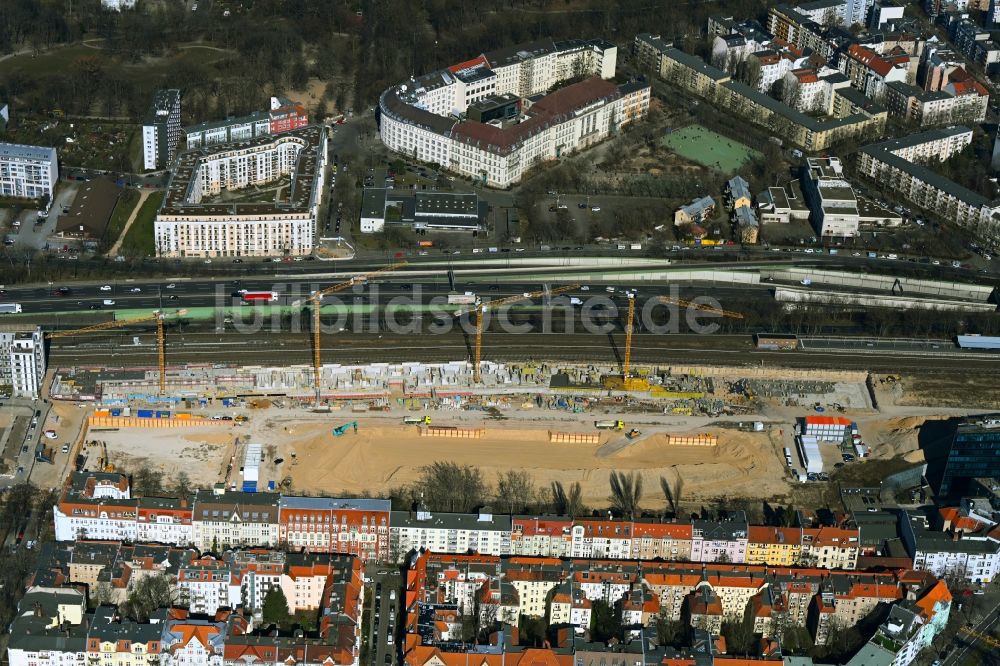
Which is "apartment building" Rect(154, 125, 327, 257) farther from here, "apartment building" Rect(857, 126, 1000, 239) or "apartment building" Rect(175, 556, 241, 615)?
"apartment building" Rect(857, 126, 1000, 239)

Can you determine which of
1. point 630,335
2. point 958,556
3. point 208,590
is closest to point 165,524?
point 208,590

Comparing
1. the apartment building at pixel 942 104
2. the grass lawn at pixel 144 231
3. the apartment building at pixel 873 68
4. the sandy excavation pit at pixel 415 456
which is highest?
the apartment building at pixel 873 68

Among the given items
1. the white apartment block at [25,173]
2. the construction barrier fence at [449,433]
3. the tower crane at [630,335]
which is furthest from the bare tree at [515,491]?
the white apartment block at [25,173]

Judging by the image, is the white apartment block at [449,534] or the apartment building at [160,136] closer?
the white apartment block at [449,534]

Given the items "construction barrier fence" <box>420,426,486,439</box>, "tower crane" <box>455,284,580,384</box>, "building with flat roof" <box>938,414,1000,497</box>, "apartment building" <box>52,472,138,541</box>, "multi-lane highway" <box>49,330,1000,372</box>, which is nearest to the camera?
"apartment building" <box>52,472,138,541</box>

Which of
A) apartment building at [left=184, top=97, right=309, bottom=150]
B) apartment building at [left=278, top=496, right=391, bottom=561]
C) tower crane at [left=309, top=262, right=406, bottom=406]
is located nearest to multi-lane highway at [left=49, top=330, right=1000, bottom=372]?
tower crane at [left=309, top=262, right=406, bottom=406]

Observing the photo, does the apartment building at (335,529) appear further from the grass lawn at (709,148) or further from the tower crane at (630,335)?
the grass lawn at (709,148)
